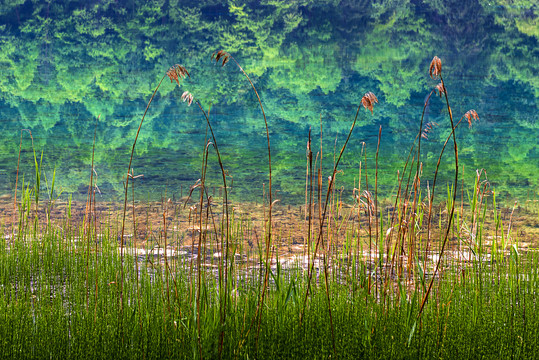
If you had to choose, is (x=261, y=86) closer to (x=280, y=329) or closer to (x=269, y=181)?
(x=269, y=181)

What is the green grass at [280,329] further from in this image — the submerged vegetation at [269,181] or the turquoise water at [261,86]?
the turquoise water at [261,86]

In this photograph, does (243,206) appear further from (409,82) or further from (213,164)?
(409,82)

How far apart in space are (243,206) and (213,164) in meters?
4.59

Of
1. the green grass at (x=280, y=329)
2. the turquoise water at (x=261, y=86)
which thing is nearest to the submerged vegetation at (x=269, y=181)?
the green grass at (x=280, y=329)

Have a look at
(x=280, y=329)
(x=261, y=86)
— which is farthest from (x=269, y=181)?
(x=261, y=86)

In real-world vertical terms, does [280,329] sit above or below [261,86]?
below

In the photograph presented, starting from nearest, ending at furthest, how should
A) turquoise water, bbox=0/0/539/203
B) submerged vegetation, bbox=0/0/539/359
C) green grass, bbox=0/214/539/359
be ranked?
1. green grass, bbox=0/214/539/359
2. submerged vegetation, bbox=0/0/539/359
3. turquoise water, bbox=0/0/539/203

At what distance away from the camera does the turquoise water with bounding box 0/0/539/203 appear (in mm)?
13133

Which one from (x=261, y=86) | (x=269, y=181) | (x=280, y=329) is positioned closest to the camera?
(x=280, y=329)

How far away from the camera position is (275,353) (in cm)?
308

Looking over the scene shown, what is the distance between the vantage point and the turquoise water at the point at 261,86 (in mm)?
13133

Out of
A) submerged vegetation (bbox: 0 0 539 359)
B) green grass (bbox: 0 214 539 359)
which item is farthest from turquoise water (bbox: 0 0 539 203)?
green grass (bbox: 0 214 539 359)

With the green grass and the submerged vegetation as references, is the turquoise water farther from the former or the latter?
the green grass

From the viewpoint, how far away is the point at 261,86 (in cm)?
3166
